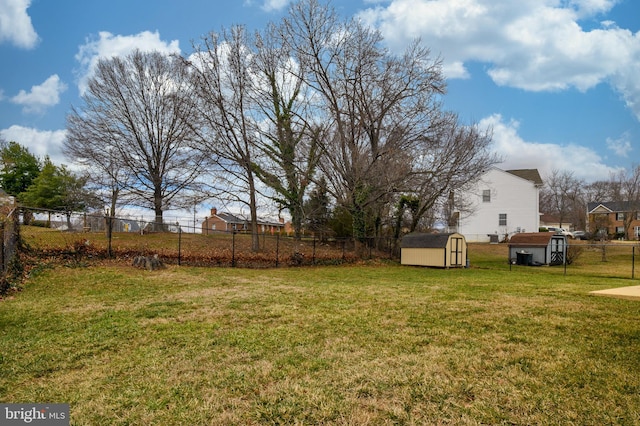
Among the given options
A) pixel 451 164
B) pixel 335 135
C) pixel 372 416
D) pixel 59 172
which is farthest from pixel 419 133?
pixel 59 172

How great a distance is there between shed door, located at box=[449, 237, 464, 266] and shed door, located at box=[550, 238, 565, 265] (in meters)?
7.32

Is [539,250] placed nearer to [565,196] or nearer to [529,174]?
[529,174]

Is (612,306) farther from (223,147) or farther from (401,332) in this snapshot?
(223,147)

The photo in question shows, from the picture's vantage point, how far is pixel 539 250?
22562mm

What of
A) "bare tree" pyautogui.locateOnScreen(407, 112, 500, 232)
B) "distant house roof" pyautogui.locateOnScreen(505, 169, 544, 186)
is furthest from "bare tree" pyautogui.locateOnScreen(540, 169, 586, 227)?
"bare tree" pyautogui.locateOnScreen(407, 112, 500, 232)

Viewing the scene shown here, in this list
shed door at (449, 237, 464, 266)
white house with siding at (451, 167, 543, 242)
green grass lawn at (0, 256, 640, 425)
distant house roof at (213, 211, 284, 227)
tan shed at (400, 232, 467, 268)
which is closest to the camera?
green grass lawn at (0, 256, 640, 425)

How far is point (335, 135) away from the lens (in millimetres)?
19672

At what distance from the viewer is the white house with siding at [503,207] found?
36.2 meters

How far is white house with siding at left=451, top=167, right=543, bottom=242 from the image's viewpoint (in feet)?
119

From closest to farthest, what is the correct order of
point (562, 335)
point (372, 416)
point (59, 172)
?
1. point (372, 416)
2. point (562, 335)
3. point (59, 172)

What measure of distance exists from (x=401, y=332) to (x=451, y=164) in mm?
16035

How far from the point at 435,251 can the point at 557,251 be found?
9550 millimetres

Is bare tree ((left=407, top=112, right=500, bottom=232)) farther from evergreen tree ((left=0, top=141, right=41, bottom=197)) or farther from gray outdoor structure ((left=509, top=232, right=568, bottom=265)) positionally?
evergreen tree ((left=0, top=141, right=41, bottom=197))

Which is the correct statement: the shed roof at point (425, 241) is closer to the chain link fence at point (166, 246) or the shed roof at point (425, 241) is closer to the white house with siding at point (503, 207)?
the chain link fence at point (166, 246)
